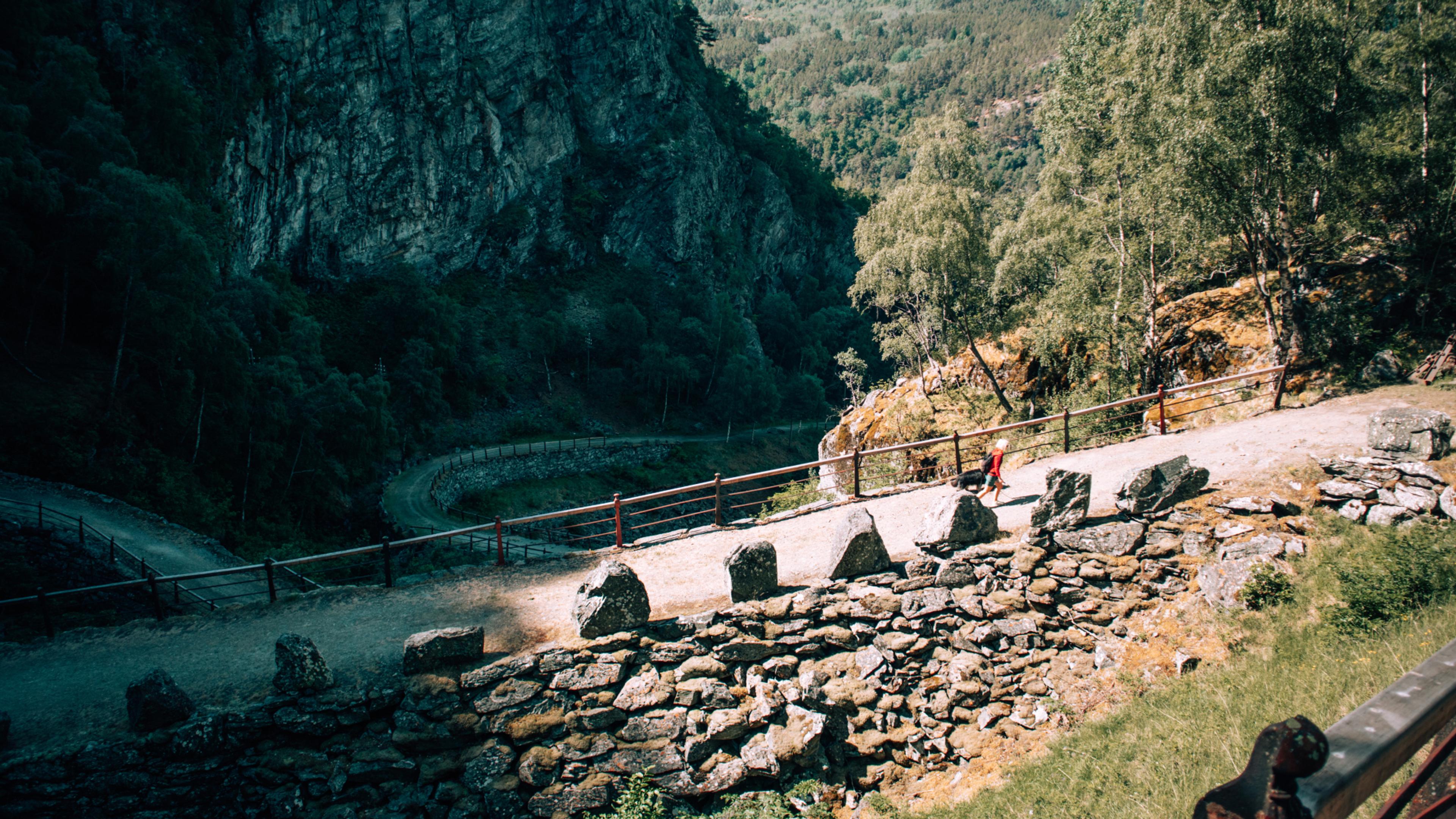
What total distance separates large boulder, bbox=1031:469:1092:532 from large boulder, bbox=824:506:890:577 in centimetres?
258

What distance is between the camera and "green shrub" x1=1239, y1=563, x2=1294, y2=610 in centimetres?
912

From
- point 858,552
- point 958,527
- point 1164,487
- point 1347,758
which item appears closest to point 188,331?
point 858,552

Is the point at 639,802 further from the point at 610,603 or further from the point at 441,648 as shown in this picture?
the point at 441,648

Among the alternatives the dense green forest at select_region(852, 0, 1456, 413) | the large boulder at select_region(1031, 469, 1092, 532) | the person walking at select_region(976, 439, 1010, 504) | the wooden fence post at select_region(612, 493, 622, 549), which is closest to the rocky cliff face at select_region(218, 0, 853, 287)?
the wooden fence post at select_region(612, 493, 622, 549)

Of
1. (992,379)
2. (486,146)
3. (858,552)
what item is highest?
(486,146)

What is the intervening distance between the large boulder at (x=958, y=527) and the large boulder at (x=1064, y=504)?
736 millimetres

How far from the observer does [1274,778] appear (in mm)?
1399

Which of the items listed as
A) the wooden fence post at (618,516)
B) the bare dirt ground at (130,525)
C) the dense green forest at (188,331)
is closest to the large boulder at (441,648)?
the wooden fence post at (618,516)

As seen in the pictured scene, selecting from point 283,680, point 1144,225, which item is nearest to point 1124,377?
point 1144,225

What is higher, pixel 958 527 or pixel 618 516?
pixel 618 516

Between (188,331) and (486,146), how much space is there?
44097 millimetres

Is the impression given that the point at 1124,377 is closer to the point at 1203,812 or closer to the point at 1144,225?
the point at 1144,225

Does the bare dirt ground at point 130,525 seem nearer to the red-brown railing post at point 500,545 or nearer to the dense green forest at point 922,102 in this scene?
the red-brown railing post at point 500,545

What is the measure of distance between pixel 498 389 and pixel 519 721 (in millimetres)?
46664
